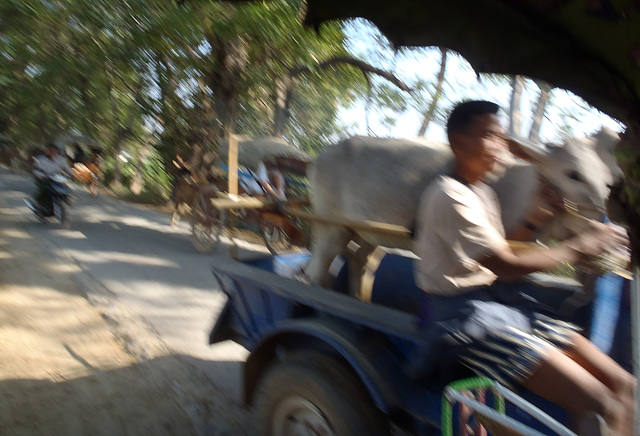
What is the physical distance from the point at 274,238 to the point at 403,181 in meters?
5.56

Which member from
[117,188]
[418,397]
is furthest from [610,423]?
[117,188]

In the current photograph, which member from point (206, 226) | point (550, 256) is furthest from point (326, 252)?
point (206, 226)

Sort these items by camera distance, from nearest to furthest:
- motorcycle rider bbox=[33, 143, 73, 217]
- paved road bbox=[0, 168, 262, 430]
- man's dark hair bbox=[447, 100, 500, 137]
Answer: man's dark hair bbox=[447, 100, 500, 137]
paved road bbox=[0, 168, 262, 430]
motorcycle rider bbox=[33, 143, 73, 217]

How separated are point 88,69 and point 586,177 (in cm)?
882

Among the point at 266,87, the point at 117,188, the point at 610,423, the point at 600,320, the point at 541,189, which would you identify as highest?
the point at 266,87

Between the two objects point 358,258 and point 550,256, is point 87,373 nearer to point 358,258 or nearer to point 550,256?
point 358,258

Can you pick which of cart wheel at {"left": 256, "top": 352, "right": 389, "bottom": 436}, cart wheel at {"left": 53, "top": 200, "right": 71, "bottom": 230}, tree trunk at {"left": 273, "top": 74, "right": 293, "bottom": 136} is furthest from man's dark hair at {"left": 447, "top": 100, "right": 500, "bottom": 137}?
cart wheel at {"left": 53, "top": 200, "right": 71, "bottom": 230}

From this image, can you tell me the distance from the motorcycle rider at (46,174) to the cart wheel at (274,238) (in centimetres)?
429

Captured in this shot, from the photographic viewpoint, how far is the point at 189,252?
27.5ft

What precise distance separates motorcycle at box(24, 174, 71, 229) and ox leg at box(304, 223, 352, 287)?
7327 mm

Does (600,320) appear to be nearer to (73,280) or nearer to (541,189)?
(541,189)

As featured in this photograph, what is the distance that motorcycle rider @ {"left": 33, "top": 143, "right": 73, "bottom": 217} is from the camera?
938 cm

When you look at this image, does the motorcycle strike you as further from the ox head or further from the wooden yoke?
the ox head

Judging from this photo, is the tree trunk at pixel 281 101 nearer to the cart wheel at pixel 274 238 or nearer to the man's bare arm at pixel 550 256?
the cart wheel at pixel 274 238
